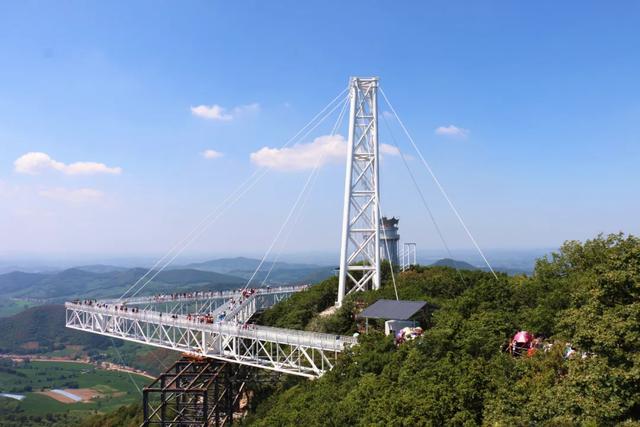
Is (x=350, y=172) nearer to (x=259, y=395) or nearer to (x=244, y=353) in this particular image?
(x=244, y=353)

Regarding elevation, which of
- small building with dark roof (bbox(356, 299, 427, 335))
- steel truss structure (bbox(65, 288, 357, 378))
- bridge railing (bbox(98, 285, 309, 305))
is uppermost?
small building with dark roof (bbox(356, 299, 427, 335))

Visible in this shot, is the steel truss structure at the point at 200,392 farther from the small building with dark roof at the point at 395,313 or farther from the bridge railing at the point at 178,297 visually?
the bridge railing at the point at 178,297

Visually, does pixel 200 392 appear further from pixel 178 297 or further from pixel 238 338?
pixel 178 297

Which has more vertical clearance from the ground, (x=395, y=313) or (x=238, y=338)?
(x=395, y=313)

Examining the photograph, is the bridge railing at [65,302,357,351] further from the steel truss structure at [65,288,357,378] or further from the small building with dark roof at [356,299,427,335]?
the small building with dark roof at [356,299,427,335]

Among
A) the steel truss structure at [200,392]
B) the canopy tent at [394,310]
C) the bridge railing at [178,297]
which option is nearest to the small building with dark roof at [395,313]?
the canopy tent at [394,310]

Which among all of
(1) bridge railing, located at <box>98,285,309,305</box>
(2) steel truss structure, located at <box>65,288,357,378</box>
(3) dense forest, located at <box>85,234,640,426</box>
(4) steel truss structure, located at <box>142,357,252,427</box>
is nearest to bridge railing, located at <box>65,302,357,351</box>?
(2) steel truss structure, located at <box>65,288,357,378</box>

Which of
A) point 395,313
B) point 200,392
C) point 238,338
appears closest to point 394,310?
point 395,313

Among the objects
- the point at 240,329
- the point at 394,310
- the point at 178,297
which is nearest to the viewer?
the point at 394,310
